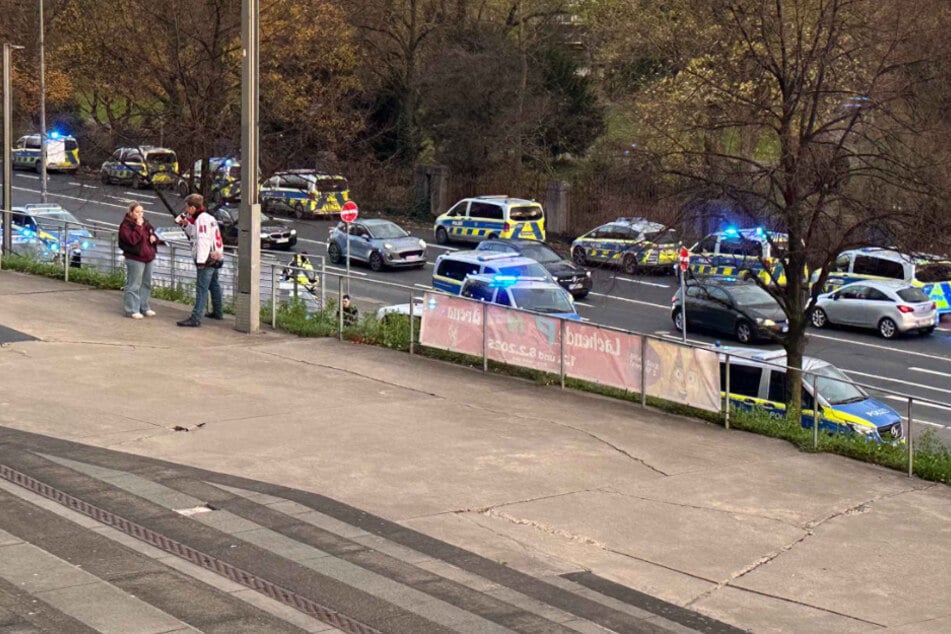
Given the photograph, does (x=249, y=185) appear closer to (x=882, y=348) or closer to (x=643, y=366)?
(x=643, y=366)

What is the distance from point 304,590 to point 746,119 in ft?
43.6

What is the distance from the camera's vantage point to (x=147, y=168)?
27188 millimetres

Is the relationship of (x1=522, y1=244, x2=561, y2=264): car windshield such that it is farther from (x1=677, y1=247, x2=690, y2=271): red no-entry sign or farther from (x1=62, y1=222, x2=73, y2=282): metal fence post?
(x1=62, y1=222, x2=73, y2=282): metal fence post

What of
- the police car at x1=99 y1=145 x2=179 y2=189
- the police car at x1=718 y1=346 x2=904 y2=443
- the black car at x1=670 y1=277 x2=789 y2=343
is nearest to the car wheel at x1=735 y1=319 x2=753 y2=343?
the black car at x1=670 y1=277 x2=789 y2=343

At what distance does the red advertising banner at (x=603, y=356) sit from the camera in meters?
15.8

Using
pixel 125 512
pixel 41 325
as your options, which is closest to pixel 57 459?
pixel 125 512

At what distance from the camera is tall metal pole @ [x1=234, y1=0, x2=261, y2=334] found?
1828cm

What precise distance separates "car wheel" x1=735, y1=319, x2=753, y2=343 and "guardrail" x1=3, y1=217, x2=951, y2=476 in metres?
10.9

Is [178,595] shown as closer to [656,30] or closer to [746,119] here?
[746,119]

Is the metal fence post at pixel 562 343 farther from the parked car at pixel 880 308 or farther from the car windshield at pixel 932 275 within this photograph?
the car windshield at pixel 932 275

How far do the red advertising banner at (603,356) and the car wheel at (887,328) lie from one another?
64.5ft

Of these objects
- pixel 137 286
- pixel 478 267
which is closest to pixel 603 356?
pixel 137 286

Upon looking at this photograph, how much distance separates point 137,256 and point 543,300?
33.4 ft

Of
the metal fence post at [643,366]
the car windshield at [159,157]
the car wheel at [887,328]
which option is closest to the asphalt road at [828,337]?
the car wheel at [887,328]
